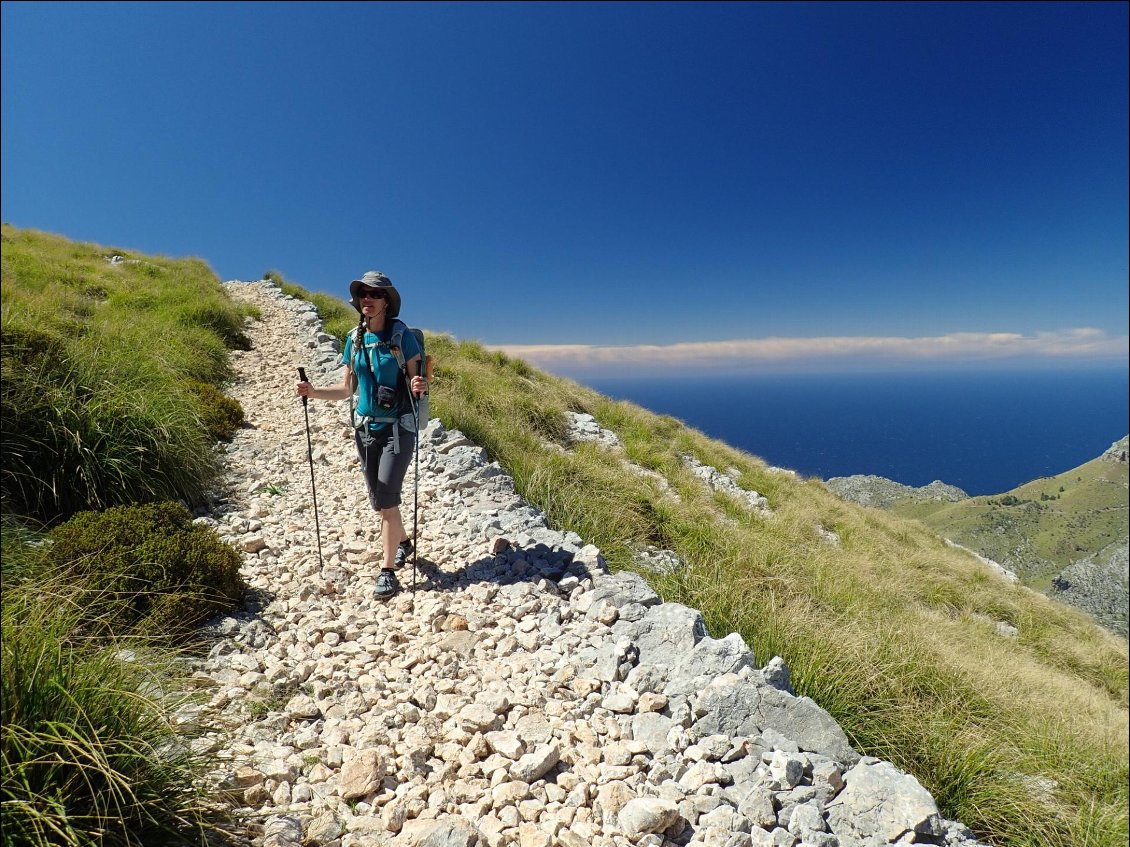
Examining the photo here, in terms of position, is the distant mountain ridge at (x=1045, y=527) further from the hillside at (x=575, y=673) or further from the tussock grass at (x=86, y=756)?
the tussock grass at (x=86, y=756)

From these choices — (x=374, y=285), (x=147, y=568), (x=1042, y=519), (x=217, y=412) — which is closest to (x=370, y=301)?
(x=374, y=285)

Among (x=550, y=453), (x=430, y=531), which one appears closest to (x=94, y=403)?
(x=430, y=531)

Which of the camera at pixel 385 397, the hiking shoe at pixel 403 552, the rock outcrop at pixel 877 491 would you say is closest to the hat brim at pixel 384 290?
the camera at pixel 385 397

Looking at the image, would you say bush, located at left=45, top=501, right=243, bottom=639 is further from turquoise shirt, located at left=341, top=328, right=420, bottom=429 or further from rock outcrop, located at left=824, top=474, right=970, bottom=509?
rock outcrop, located at left=824, top=474, right=970, bottom=509

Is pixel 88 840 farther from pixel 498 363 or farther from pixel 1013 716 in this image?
pixel 498 363

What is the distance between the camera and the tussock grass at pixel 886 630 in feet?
11.8

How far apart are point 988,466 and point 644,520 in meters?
86.8

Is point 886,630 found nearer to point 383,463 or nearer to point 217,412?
point 383,463

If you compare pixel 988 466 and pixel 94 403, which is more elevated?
pixel 94 403

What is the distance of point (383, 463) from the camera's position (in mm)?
5141

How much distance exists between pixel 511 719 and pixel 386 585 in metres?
2.21

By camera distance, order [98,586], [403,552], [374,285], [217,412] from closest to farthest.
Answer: [98,586] < [374,285] < [403,552] < [217,412]

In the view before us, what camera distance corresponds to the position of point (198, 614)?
4.12 meters

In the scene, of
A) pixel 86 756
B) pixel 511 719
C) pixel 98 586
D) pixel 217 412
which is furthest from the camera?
pixel 217 412
